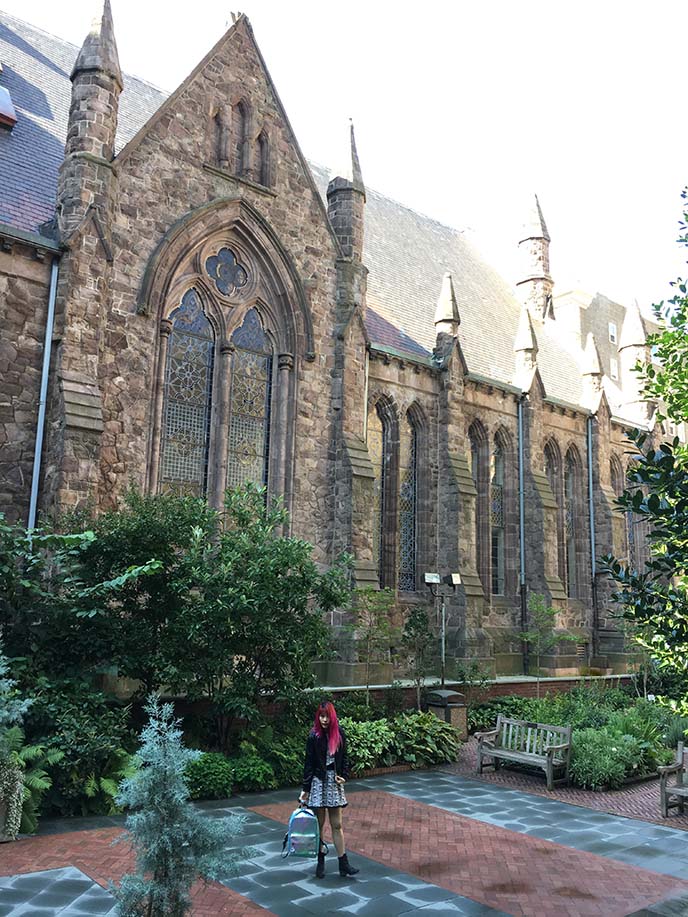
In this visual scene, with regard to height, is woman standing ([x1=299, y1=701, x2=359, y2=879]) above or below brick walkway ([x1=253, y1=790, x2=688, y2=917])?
above

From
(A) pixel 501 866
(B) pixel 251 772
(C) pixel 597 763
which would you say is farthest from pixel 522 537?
(A) pixel 501 866

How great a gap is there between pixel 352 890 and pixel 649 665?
17549 millimetres

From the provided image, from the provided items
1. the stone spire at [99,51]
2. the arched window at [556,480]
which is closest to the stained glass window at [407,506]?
the arched window at [556,480]

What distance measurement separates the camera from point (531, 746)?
13492 millimetres

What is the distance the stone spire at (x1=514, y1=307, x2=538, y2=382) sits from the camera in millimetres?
25609

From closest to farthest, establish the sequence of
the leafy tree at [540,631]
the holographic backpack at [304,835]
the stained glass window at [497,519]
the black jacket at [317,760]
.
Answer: the holographic backpack at [304,835] → the black jacket at [317,760] → the leafy tree at [540,631] → the stained glass window at [497,519]

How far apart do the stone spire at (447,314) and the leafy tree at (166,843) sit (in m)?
18.5

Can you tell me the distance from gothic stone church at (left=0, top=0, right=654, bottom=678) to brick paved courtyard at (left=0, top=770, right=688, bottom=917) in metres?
6.58

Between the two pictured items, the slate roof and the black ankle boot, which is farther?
the slate roof

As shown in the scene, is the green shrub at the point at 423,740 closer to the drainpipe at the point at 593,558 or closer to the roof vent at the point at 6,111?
the drainpipe at the point at 593,558

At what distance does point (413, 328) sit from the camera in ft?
77.2

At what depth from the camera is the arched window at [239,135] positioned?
18.2 m

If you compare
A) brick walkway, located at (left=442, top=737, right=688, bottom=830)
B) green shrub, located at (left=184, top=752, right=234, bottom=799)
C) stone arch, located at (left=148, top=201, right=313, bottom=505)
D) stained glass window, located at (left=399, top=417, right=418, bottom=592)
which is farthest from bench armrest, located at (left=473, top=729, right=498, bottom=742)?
stained glass window, located at (left=399, top=417, right=418, bottom=592)

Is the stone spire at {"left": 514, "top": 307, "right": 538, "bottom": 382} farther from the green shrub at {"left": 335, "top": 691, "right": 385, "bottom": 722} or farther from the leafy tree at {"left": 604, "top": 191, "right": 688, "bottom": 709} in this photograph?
the leafy tree at {"left": 604, "top": 191, "right": 688, "bottom": 709}
